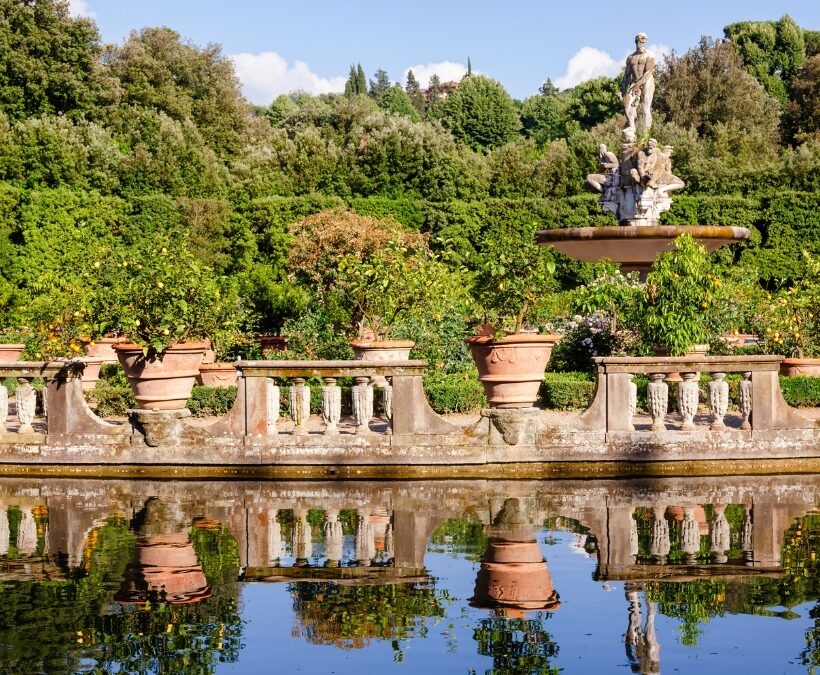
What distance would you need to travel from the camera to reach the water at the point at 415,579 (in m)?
4.95

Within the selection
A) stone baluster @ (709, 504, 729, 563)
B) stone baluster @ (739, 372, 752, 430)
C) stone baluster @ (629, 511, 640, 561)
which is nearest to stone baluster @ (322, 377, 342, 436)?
stone baluster @ (629, 511, 640, 561)

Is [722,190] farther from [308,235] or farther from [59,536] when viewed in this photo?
[59,536]

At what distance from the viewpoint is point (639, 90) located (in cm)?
1580

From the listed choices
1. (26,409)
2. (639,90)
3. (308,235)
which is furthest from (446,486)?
(308,235)

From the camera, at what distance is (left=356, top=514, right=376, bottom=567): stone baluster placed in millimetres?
6586

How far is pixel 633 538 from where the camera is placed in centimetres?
699

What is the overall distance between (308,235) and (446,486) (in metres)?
11.5

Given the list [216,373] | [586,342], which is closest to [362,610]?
[216,373]

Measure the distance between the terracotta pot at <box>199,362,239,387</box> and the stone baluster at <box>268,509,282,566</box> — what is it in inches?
218

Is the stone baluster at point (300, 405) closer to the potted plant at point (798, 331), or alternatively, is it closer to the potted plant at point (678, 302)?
the potted plant at point (678, 302)

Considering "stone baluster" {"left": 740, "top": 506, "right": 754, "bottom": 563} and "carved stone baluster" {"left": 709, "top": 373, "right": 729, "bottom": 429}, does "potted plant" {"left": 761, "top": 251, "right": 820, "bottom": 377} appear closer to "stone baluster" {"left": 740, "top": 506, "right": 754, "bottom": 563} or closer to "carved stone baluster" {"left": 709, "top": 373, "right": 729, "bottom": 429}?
"carved stone baluster" {"left": 709, "top": 373, "right": 729, "bottom": 429}

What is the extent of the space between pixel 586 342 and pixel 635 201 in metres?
2.91

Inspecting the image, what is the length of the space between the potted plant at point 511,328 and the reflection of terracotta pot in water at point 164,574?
125 inches

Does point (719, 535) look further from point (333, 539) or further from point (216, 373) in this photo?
point (216, 373)
